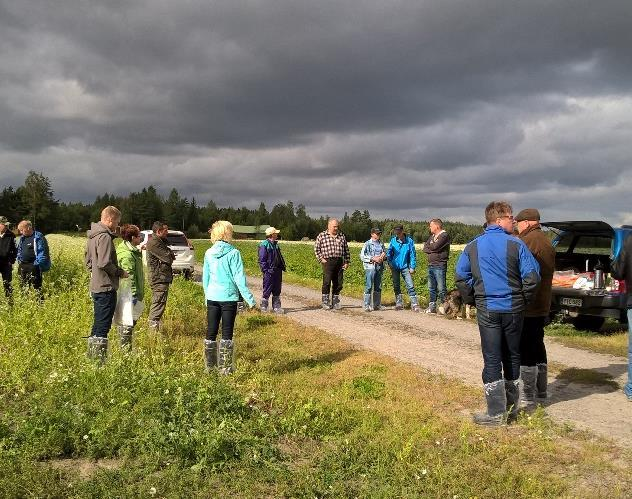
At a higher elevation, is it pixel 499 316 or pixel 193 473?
pixel 499 316

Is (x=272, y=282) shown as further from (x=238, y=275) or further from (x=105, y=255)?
(x=105, y=255)

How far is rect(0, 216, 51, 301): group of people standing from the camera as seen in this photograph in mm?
11125

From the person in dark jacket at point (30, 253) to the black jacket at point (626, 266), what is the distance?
10.3m

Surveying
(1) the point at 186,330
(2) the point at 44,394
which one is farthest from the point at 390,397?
(1) the point at 186,330

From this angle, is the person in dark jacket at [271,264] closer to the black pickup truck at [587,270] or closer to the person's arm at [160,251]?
the person's arm at [160,251]

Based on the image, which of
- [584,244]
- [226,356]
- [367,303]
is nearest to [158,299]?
[226,356]

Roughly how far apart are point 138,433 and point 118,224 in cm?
319

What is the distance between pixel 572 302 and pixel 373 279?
15.2ft

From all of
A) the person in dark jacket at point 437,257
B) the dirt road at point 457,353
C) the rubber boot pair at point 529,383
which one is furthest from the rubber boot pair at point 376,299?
the rubber boot pair at point 529,383

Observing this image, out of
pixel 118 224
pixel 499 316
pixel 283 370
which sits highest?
pixel 118 224

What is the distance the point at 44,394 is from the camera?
5141mm

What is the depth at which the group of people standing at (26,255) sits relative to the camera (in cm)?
1112

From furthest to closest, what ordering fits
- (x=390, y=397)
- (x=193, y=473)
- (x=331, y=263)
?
(x=331, y=263) → (x=390, y=397) → (x=193, y=473)

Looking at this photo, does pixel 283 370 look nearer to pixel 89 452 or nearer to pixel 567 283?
pixel 89 452
